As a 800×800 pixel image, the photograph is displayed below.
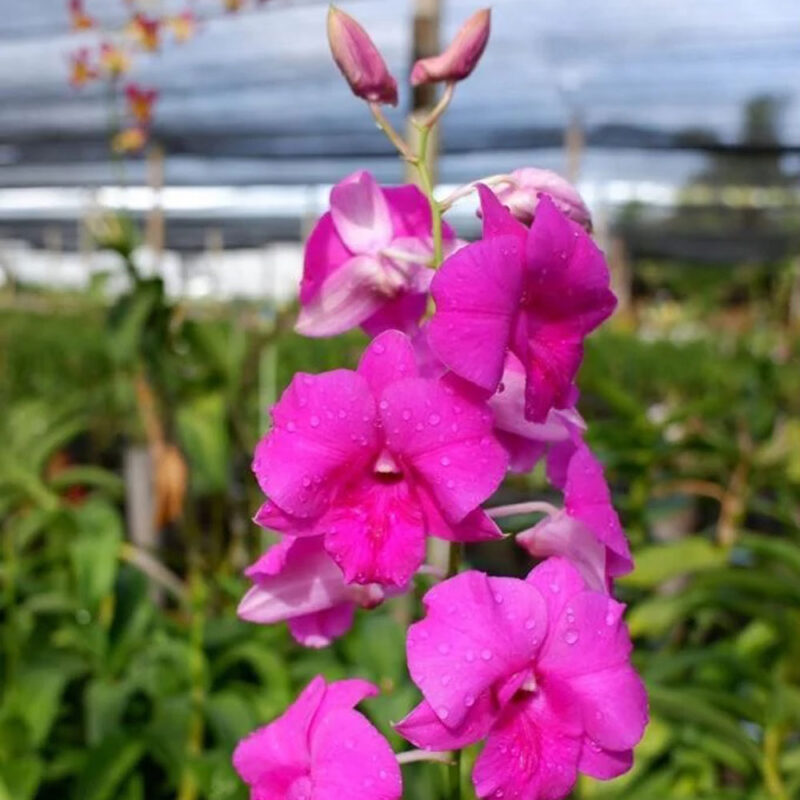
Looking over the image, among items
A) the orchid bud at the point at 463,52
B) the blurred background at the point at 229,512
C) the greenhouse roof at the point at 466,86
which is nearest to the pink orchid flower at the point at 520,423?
the orchid bud at the point at 463,52

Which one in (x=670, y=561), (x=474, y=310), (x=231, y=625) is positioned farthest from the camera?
(x=670, y=561)

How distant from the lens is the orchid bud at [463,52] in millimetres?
728

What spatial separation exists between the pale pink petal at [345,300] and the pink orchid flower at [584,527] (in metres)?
0.16

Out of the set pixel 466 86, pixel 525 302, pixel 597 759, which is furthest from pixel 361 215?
pixel 466 86

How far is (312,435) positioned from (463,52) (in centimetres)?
28

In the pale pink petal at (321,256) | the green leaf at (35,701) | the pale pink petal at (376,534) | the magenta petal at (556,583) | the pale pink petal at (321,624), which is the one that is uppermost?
the pale pink petal at (321,256)

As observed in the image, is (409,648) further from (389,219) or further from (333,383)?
(389,219)

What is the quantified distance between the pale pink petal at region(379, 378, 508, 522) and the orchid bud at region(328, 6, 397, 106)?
0.70 feet

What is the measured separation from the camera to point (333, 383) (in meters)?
0.62

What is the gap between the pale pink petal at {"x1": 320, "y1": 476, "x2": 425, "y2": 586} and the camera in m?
0.61

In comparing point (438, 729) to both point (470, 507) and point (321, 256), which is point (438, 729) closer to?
point (470, 507)

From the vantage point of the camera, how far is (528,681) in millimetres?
628

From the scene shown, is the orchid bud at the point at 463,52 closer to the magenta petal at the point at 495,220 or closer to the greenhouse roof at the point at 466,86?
the magenta petal at the point at 495,220

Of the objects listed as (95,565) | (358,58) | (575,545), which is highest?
(358,58)
